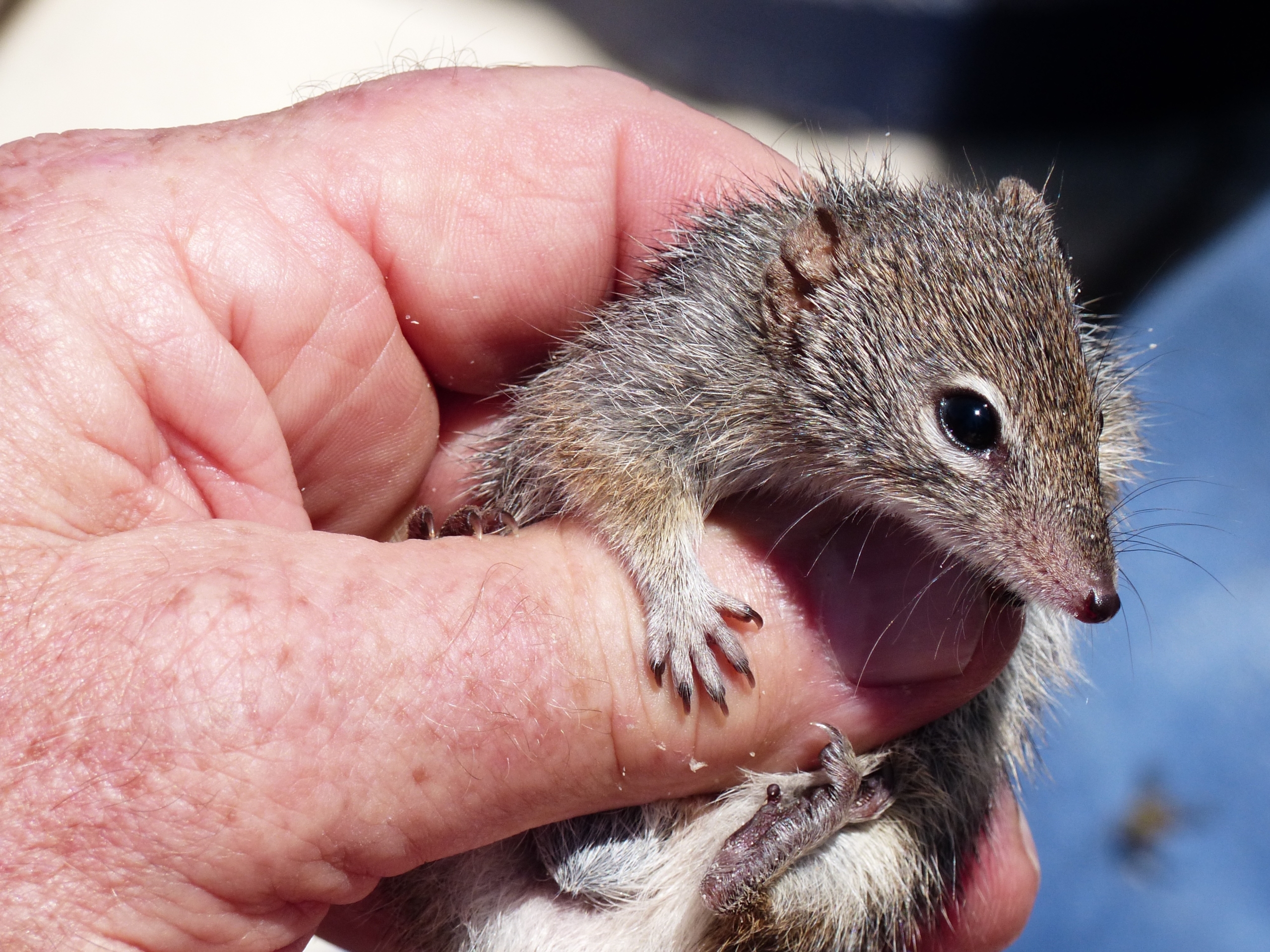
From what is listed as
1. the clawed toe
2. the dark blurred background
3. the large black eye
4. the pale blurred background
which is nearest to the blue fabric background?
the pale blurred background

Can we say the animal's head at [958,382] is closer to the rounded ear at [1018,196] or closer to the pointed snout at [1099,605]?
the pointed snout at [1099,605]

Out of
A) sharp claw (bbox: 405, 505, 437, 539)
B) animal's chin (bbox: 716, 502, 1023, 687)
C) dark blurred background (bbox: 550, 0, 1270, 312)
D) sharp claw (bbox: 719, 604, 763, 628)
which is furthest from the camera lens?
dark blurred background (bbox: 550, 0, 1270, 312)

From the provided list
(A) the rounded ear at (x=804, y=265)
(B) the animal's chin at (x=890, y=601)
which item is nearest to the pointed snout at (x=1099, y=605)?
(B) the animal's chin at (x=890, y=601)

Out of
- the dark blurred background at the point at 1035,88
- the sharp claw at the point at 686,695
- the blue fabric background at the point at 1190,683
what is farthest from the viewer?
the dark blurred background at the point at 1035,88

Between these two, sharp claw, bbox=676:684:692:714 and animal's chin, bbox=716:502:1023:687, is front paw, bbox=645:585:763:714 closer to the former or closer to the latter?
sharp claw, bbox=676:684:692:714

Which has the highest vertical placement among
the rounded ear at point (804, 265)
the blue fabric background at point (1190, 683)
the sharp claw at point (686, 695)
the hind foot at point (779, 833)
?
the rounded ear at point (804, 265)

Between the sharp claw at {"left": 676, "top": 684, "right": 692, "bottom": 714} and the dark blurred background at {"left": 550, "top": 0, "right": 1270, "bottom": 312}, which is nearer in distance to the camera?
the sharp claw at {"left": 676, "top": 684, "right": 692, "bottom": 714}

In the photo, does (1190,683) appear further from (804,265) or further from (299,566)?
(299,566)

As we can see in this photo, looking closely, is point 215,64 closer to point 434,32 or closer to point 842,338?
point 434,32
